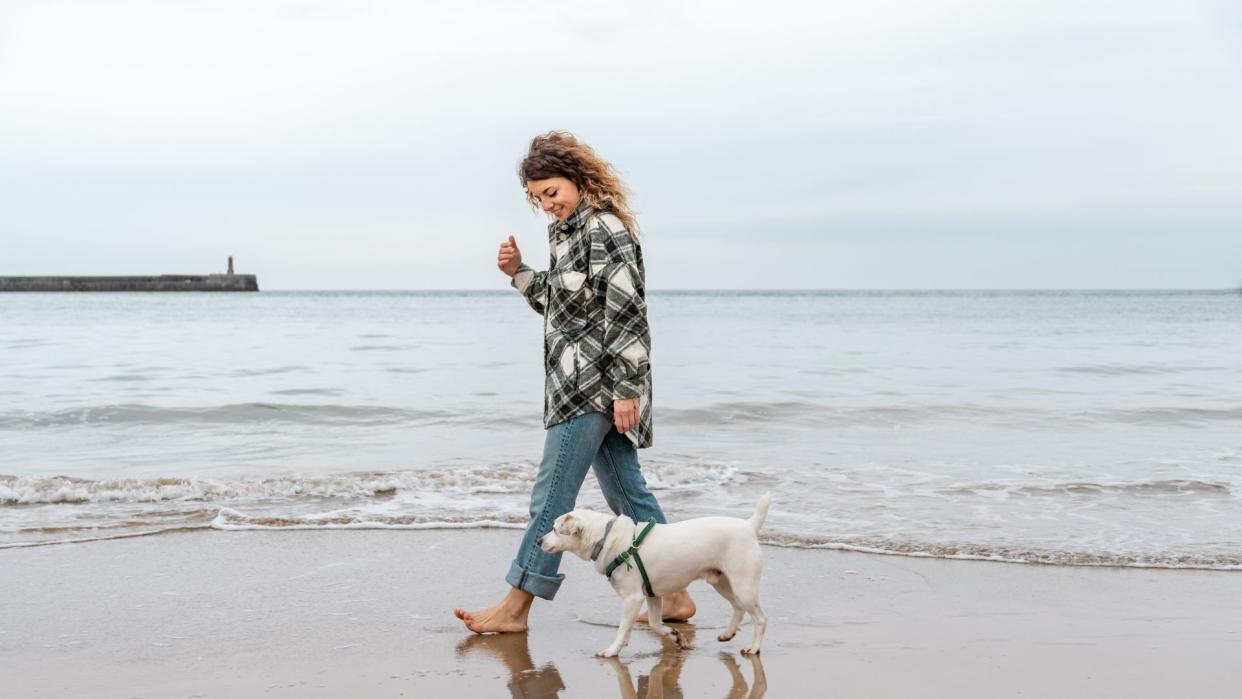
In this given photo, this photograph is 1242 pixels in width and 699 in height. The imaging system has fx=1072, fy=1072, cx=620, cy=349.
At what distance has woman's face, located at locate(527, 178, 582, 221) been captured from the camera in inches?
176

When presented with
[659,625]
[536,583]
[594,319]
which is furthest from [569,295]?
[659,625]

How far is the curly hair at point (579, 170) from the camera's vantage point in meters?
4.48

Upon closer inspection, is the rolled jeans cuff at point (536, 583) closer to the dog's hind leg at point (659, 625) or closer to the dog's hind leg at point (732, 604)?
the dog's hind leg at point (659, 625)

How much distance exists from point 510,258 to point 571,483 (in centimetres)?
101

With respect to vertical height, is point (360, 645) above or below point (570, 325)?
below

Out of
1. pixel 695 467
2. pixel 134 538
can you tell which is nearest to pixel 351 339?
pixel 695 467

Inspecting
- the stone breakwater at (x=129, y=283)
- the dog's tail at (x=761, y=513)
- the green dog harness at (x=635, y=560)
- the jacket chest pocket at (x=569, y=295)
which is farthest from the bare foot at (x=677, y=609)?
the stone breakwater at (x=129, y=283)

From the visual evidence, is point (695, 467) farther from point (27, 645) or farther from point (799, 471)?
point (27, 645)

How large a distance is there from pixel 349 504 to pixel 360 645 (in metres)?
3.73

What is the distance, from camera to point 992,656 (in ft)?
14.1

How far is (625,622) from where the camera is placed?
4.25 m

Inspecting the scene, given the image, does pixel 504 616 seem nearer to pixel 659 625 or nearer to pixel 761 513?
pixel 659 625

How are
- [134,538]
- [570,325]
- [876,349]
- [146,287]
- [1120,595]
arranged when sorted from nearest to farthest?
[570,325] → [1120,595] → [134,538] → [876,349] → [146,287]

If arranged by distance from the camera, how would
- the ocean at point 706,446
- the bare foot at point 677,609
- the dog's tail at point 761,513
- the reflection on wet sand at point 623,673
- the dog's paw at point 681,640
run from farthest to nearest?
the ocean at point 706,446
the bare foot at point 677,609
the dog's paw at point 681,640
the dog's tail at point 761,513
the reflection on wet sand at point 623,673
